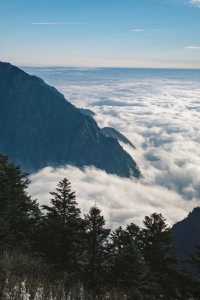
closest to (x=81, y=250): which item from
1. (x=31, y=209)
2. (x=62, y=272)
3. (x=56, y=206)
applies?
(x=62, y=272)

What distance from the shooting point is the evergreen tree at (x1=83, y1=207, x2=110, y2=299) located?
92.4 feet

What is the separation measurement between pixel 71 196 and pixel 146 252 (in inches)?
264

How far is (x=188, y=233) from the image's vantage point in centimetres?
17388

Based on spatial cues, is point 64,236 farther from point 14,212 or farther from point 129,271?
point 14,212

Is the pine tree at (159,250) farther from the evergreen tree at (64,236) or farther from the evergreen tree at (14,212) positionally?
the evergreen tree at (14,212)

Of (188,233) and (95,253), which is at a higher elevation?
(188,233)

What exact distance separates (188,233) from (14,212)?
140851mm

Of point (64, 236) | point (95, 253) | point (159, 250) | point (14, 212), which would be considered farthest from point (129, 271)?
point (14, 212)

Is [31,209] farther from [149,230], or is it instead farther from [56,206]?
[149,230]

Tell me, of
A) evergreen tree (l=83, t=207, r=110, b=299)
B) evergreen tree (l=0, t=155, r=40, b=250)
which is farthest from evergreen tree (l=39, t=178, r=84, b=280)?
evergreen tree (l=0, t=155, r=40, b=250)

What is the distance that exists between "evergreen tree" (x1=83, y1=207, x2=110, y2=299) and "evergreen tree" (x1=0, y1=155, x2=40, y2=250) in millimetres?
7909

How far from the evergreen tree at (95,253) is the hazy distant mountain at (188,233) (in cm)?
13757

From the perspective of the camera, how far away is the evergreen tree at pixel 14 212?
3648cm

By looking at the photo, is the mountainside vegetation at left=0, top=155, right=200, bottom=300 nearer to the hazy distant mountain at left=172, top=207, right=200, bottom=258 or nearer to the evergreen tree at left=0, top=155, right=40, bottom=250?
the evergreen tree at left=0, top=155, right=40, bottom=250
